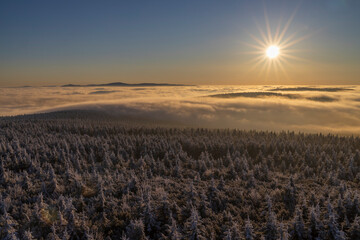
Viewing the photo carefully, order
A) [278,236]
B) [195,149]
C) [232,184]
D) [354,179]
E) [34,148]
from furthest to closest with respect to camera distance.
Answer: [195,149]
[34,148]
[354,179]
[232,184]
[278,236]

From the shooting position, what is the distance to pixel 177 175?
38500mm

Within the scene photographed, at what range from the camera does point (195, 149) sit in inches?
2707

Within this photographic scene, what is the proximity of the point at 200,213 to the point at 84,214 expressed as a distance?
462 inches

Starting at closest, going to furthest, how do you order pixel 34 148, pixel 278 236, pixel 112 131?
pixel 278 236 < pixel 34 148 < pixel 112 131

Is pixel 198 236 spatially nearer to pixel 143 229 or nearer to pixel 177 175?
pixel 143 229

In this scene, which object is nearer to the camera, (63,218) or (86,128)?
(63,218)

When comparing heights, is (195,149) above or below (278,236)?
below

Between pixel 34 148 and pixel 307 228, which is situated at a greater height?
pixel 307 228

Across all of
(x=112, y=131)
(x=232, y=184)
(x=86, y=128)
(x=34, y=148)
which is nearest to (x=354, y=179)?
(x=232, y=184)

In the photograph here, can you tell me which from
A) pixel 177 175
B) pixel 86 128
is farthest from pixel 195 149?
pixel 86 128

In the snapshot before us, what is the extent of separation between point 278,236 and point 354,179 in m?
30.1

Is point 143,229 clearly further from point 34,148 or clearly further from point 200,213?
point 34,148

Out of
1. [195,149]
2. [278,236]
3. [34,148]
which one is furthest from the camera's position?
[195,149]

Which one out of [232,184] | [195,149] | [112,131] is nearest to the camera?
[232,184]
